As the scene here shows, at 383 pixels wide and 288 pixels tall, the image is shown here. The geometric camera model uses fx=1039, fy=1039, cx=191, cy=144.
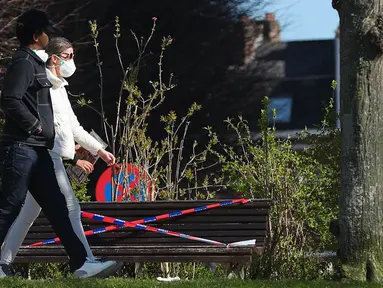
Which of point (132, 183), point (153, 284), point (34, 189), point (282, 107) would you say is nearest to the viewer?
point (153, 284)

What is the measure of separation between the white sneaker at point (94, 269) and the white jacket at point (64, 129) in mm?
779

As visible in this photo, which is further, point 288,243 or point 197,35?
point 197,35

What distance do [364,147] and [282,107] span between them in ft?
51.3

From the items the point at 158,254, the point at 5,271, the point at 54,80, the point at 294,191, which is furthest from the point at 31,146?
the point at 294,191

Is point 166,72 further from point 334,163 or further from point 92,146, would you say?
point 92,146

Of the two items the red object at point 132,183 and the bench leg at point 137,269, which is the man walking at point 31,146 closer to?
the bench leg at point 137,269

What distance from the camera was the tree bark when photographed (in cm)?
711

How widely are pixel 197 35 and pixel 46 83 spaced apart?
42.2 feet

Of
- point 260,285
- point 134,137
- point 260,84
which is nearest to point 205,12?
point 260,84

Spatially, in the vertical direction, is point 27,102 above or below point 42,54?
below

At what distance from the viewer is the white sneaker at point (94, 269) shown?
22.7ft

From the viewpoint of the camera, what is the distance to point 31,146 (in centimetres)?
688

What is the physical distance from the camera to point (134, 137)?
31.4ft

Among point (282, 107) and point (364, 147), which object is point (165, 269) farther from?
point (282, 107)
